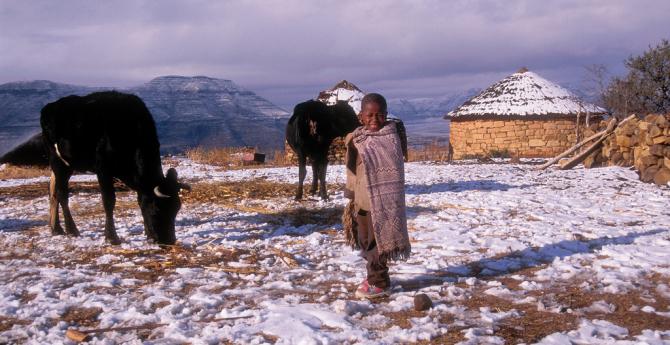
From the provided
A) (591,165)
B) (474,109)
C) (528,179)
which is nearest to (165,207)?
(528,179)

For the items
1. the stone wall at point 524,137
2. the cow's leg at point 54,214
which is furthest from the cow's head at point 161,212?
the stone wall at point 524,137

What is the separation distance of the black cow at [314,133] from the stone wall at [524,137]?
13.4 m

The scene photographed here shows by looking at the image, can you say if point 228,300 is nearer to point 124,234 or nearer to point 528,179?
point 124,234

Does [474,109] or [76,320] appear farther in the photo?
[474,109]

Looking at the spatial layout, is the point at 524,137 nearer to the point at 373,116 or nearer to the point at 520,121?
the point at 520,121

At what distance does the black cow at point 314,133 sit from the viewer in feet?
31.7

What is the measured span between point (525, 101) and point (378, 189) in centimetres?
2143

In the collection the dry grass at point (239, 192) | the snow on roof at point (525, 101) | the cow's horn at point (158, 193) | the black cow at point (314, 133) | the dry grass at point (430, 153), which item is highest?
the snow on roof at point (525, 101)

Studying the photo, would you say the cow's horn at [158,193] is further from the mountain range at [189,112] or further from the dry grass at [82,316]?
the mountain range at [189,112]

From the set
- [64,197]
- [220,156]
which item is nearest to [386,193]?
[64,197]

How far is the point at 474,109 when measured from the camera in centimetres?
2409

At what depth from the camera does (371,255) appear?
451 cm

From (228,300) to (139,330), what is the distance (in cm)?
84

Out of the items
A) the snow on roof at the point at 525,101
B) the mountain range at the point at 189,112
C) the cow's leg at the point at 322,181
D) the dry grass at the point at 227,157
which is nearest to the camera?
the cow's leg at the point at 322,181
